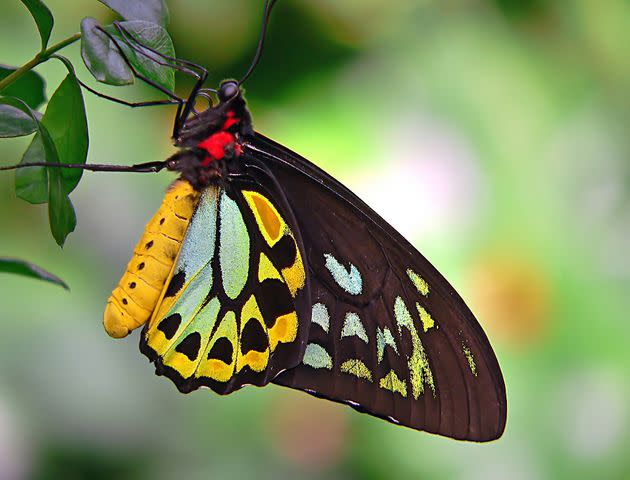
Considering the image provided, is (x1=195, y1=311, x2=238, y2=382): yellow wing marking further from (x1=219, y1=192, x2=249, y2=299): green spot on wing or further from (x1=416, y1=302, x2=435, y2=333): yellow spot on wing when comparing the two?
(x1=416, y1=302, x2=435, y2=333): yellow spot on wing

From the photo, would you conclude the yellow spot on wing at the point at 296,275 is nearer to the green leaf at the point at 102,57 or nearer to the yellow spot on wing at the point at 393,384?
the yellow spot on wing at the point at 393,384

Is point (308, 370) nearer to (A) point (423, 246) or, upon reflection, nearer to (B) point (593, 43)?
(A) point (423, 246)

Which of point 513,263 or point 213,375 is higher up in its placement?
point 513,263

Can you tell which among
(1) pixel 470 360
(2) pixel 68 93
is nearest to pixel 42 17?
(2) pixel 68 93

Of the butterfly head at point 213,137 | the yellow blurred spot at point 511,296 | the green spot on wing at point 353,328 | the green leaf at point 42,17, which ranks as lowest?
the green spot on wing at point 353,328

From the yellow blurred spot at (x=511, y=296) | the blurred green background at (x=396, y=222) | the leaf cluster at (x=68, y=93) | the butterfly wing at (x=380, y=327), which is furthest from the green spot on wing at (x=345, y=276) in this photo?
the yellow blurred spot at (x=511, y=296)

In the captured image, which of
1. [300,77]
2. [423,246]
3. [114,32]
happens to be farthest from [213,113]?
[300,77]
